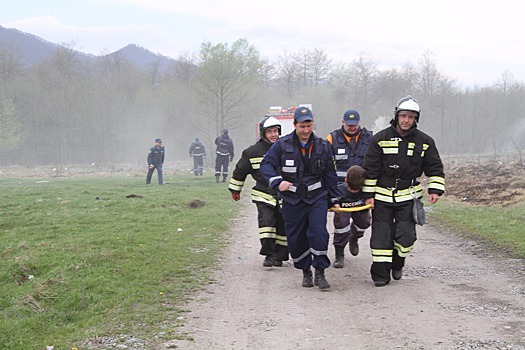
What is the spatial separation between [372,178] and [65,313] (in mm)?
3727

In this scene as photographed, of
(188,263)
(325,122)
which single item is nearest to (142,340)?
(188,263)

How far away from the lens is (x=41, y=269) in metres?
8.11

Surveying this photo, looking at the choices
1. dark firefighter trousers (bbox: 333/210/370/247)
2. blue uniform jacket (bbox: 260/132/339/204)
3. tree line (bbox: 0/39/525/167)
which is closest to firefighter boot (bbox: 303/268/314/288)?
blue uniform jacket (bbox: 260/132/339/204)

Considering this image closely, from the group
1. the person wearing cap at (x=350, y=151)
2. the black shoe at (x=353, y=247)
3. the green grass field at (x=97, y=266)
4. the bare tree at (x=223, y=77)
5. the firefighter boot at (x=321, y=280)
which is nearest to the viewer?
the green grass field at (x=97, y=266)

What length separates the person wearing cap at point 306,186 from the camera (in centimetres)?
726

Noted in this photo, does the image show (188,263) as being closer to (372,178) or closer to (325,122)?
(372,178)

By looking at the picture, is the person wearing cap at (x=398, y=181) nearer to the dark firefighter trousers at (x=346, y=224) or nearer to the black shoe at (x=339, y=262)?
the black shoe at (x=339, y=262)

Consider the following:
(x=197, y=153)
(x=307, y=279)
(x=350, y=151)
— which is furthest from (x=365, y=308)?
(x=197, y=153)

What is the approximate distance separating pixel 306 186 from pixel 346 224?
1828 millimetres

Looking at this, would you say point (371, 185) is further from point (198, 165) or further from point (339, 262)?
A: point (198, 165)

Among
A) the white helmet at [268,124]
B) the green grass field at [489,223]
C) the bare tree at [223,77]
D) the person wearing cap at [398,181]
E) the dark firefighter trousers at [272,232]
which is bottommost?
the green grass field at [489,223]

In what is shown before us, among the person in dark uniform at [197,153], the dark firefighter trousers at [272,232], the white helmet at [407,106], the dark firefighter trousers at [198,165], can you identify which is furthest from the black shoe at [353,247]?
the dark firefighter trousers at [198,165]

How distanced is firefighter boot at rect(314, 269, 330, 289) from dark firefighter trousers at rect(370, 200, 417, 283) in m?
0.59

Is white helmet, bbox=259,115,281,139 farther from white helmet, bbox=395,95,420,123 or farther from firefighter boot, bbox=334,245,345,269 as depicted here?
white helmet, bbox=395,95,420,123
